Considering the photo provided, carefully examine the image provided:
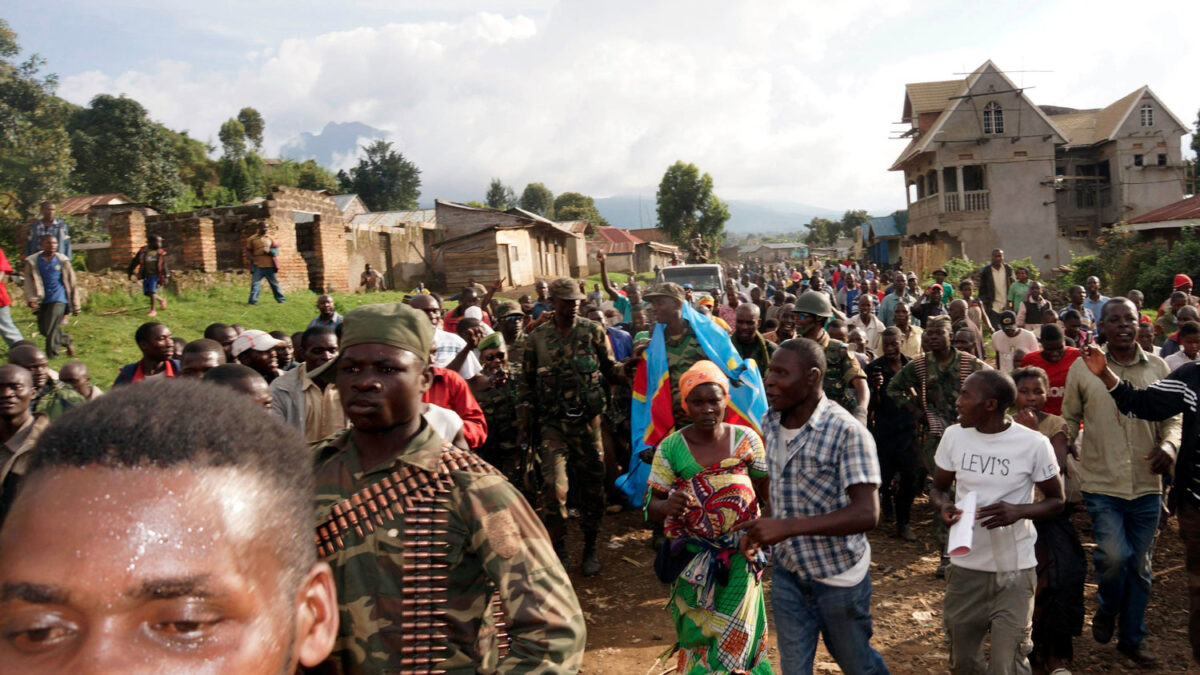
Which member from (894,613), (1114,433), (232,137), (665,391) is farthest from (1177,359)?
(232,137)

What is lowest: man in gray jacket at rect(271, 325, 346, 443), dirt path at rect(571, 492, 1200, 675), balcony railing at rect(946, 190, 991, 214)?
dirt path at rect(571, 492, 1200, 675)

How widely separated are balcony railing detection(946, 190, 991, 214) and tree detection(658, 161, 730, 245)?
2551cm

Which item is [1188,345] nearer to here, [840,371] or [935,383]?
[935,383]

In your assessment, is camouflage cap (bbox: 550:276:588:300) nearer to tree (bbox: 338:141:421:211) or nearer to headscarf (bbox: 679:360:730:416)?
headscarf (bbox: 679:360:730:416)

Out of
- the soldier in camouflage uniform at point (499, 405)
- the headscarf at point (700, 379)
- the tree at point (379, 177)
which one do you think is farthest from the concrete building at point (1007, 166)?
the tree at point (379, 177)

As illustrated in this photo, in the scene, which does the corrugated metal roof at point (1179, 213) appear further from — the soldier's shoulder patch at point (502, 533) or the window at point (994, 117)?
the soldier's shoulder patch at point (502, 533)

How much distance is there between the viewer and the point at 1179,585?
5.63 m

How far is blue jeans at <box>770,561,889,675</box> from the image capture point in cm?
338

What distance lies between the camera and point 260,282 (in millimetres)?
13352

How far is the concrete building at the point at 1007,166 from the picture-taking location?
32094 millimetres

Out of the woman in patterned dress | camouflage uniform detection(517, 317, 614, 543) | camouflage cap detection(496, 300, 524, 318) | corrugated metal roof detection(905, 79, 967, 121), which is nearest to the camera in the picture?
the woman in patterned dress

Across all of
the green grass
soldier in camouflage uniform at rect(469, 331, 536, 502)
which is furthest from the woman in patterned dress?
the green grass

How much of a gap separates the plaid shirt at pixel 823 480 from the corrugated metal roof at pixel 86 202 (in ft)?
110

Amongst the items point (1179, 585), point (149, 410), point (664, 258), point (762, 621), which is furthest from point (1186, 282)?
point (664, 258)
